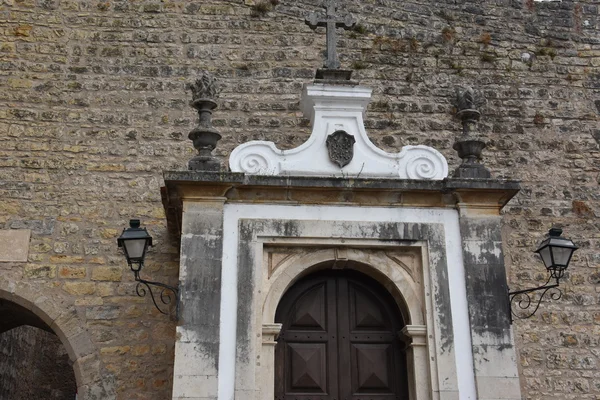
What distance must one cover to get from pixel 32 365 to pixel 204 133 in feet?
26.0

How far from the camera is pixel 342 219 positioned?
651 centimetres

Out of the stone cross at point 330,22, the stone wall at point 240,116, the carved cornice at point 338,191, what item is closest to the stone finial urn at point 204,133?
the carved cornice at point 338,191

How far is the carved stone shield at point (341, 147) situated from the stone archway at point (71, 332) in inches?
138

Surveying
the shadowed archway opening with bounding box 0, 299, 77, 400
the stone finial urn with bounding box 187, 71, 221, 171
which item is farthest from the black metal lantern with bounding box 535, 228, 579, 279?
the shadowed archway opening with bounding box 0, 299, 77, 400

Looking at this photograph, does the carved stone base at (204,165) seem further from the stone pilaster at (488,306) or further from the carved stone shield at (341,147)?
the stone pilaster at (488,306)

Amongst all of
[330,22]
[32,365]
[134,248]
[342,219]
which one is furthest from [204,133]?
[32,365]

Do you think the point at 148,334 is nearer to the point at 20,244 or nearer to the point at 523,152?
the point at 20,244

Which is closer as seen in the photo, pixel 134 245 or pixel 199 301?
pixel 199 301

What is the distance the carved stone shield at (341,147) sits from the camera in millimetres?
6688

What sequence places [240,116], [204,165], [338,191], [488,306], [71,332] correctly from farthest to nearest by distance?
[240,116], [71,332], [338,191], [204,165], [488,306]

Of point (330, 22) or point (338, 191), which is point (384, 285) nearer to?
point (338, 191)

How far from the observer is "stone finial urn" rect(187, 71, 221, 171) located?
253 inches

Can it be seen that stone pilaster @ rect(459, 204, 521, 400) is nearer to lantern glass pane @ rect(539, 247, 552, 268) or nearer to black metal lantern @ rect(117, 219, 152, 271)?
lantern glass pane @ rect(539, 247, 552, 268)

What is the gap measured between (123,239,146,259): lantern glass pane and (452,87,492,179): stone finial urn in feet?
9.77
